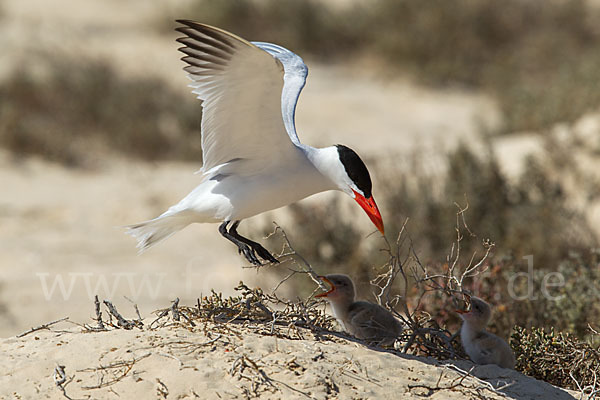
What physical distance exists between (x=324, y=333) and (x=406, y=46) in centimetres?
1219

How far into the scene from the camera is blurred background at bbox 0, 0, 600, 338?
750 centimetres

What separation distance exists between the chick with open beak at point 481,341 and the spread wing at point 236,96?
130 centimetres

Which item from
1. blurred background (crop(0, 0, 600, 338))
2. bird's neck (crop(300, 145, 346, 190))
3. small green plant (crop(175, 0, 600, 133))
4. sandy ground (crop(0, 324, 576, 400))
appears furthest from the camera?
small green plant (crop(175, 0, 600, 133))

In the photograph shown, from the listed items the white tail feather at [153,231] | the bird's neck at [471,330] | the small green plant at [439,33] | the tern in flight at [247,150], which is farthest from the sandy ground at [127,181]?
the bird's neck at [471,330]

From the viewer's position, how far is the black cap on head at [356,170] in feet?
13.5

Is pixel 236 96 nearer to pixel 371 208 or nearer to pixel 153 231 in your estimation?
pixel 371 208

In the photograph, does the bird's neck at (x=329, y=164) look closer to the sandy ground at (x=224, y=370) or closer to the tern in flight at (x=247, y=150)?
the tern in flight at (x=247, y=150)

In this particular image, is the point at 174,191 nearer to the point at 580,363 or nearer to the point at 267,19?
the point at 580,363

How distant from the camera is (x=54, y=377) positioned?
3311 millimetres

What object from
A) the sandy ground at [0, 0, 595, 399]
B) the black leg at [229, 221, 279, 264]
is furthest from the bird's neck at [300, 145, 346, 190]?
the sandy ground at [0, 0, 595, 399]

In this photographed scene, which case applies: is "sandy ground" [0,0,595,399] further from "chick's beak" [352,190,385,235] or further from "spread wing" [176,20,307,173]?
"spread wing" [176,20,307,173]

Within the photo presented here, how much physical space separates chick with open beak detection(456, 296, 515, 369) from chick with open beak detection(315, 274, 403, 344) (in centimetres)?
37

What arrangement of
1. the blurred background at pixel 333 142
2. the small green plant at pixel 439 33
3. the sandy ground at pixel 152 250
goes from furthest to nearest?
the small green plant at pixel 439 33
the blurred background at pixel 333 142
the sandy ground at pixel 152 250

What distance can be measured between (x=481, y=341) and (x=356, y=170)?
43.8 inches
